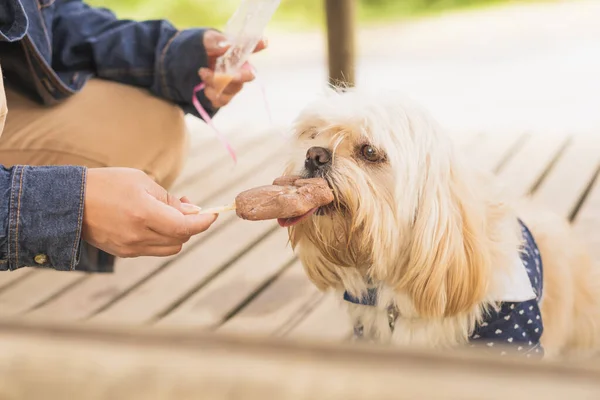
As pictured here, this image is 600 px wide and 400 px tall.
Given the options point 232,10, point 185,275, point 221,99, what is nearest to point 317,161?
point 221,99

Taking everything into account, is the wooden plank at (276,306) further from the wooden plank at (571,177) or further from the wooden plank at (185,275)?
the wooden plank at (571,177)

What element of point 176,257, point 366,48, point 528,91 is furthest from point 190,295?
point 366,48

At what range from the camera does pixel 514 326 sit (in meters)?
1.48

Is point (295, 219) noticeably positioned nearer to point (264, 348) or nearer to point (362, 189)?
point (362, 189)

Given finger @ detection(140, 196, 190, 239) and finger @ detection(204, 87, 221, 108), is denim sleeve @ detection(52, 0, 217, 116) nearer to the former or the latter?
finger @ detection(204, 87, 221, 108)

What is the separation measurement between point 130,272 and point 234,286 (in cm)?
37

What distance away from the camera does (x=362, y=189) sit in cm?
135

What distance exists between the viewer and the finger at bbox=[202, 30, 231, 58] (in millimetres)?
1879

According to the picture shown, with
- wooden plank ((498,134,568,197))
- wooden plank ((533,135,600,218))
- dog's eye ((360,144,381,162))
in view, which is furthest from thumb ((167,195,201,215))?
wooden plank ((498,134,568,197))

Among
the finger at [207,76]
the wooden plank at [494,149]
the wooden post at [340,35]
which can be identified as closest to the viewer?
the finger at [207,76]

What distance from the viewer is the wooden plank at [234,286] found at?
2.02 m

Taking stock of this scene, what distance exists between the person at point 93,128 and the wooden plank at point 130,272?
0.12 m

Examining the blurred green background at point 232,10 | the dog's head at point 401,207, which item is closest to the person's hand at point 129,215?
the dog's head at point 401,207

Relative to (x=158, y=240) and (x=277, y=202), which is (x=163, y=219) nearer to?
(x=158, y=240)
